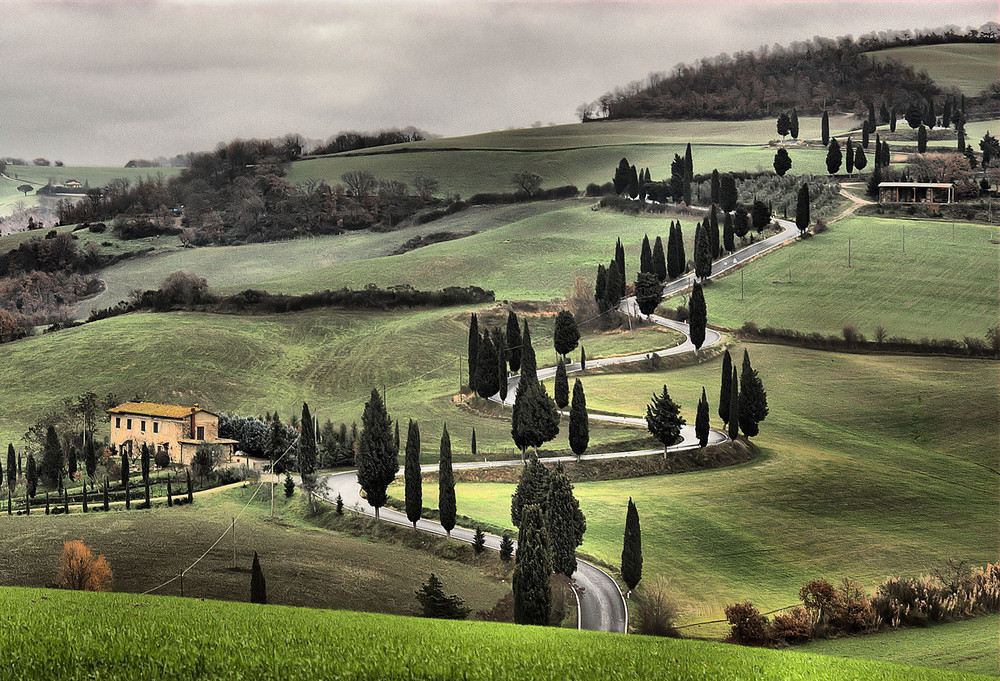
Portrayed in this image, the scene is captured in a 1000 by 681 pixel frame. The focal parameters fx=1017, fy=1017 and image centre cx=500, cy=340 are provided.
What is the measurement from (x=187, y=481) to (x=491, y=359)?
286 inches

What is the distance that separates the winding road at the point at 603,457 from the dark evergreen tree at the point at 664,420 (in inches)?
8.5

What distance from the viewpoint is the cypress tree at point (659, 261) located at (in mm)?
25578

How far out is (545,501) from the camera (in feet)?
60.1

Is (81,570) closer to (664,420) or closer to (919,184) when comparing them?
(664,420)

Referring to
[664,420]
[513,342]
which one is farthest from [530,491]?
[513,342]

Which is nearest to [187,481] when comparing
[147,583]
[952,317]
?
[147,583]

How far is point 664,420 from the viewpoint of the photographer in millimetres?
22109

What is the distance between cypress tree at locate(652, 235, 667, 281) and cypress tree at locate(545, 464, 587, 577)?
27.7 ft

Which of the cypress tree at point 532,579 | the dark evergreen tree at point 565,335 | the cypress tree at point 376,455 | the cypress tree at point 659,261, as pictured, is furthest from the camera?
the cypress tree at point 659,261

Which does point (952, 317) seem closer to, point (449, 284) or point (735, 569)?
point (735, 569)

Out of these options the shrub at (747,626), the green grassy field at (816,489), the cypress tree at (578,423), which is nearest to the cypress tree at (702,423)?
the green grassy field at (816,489)

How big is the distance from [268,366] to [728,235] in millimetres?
12504

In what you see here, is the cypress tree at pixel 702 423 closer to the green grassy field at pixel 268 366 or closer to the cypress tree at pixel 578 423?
the green grassy field at pixel 268 366

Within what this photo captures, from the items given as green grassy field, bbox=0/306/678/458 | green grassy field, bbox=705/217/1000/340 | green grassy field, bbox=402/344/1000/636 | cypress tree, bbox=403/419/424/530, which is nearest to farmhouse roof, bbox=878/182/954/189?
green grassy field, bbox=705/217/1000/340
